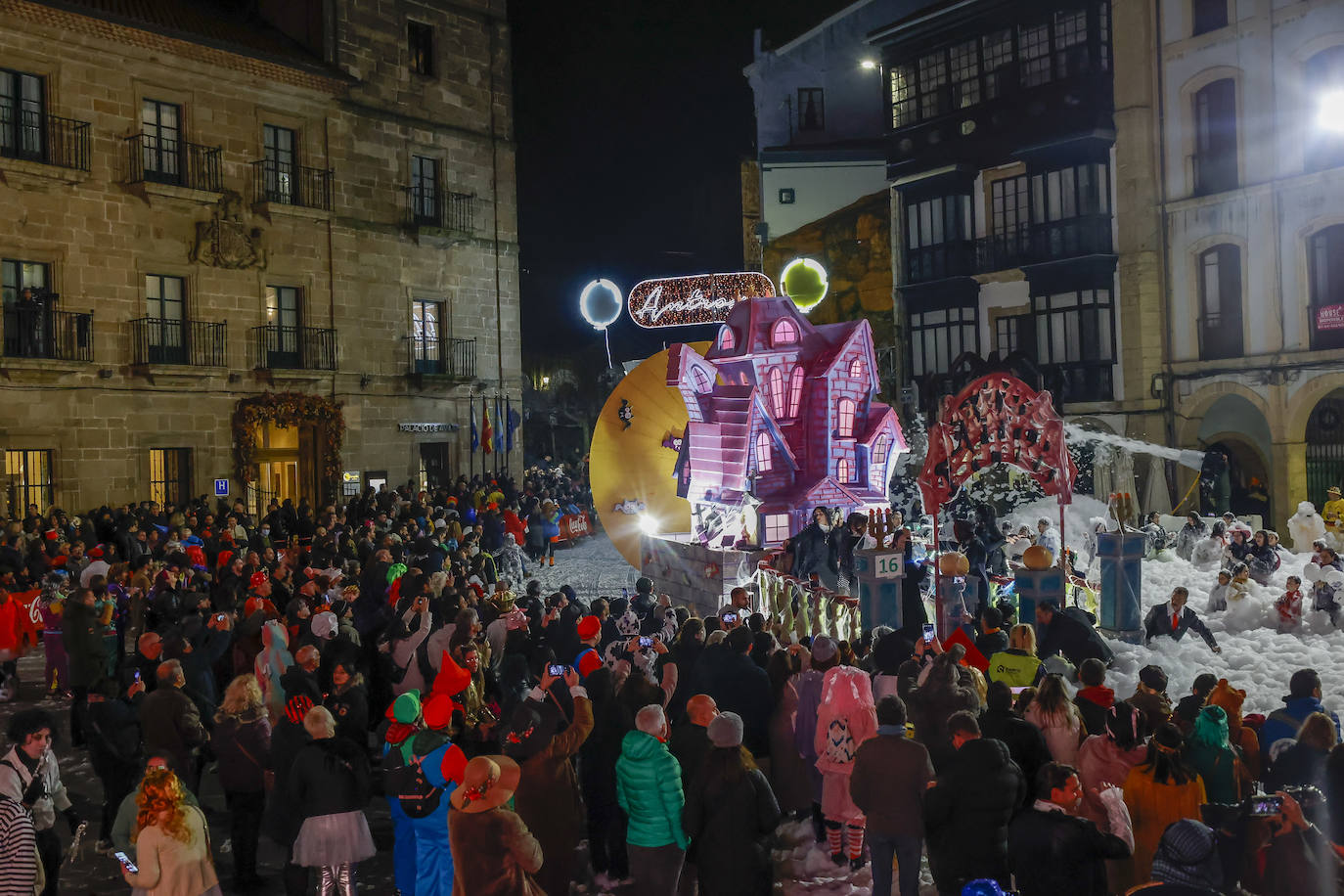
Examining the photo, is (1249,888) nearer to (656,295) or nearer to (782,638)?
(782,638)

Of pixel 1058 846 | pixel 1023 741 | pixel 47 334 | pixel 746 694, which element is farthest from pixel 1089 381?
pixel 47 334

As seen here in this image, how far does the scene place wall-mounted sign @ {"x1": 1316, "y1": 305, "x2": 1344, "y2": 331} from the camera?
74.1 ft

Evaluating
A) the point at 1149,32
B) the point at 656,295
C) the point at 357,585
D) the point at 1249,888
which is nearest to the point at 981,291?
the point at 1149,32

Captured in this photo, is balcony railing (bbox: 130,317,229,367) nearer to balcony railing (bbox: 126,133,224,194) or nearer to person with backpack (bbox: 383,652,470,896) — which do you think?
balcony railing (bbox: 126,133,224,194)

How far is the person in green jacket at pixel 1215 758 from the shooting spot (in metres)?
6.54

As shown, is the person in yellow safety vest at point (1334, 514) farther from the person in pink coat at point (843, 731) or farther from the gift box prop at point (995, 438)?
the person in pink coat at point (843, 731)

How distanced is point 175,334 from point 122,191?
134 inches

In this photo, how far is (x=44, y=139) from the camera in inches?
946

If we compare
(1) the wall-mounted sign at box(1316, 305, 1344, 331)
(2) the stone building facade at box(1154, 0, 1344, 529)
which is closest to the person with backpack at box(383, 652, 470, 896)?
(2) the stone building facade at box(1154, 0, 1344, 529)

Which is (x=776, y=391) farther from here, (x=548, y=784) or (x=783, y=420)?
(x=548, y=784)

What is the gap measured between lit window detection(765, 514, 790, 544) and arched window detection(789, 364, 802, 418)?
65.9 inches

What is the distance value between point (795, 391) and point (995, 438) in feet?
12.0

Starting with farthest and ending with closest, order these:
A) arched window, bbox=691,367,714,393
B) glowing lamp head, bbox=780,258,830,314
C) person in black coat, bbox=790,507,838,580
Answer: glowing lamp head, bbox=780,258,830,314
arched window, bbox=691,367,714,393
person in black coat, bbox=790,507,838,580

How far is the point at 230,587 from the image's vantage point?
40.5 ft
